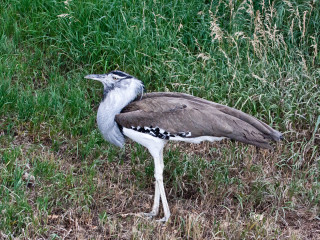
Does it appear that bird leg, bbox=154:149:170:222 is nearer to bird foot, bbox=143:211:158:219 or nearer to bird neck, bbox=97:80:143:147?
bird foot, bbox=143:211:158:219

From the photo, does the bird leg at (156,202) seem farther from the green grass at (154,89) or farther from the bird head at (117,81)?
the bird head at (117,81)

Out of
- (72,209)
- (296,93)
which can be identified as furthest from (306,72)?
(72,209)

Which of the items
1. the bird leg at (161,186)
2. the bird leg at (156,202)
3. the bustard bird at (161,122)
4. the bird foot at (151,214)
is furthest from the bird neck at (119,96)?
the bird foot at (151,214)

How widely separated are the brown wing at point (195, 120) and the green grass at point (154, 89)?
576mm

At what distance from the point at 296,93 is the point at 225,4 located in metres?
1.18

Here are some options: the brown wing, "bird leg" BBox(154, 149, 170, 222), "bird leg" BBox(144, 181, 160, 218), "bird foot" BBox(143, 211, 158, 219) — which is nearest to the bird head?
the brown wing

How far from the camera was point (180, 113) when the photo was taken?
4504 mm

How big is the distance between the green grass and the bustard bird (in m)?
0.40

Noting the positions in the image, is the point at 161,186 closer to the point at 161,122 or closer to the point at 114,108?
the point at 161,122

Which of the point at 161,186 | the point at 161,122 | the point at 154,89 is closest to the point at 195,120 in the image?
the point at 161,122

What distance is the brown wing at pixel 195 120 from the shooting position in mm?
4391

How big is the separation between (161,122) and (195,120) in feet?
0.81

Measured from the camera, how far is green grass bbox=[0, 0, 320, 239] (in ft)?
14.8

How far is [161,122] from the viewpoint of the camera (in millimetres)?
4449
